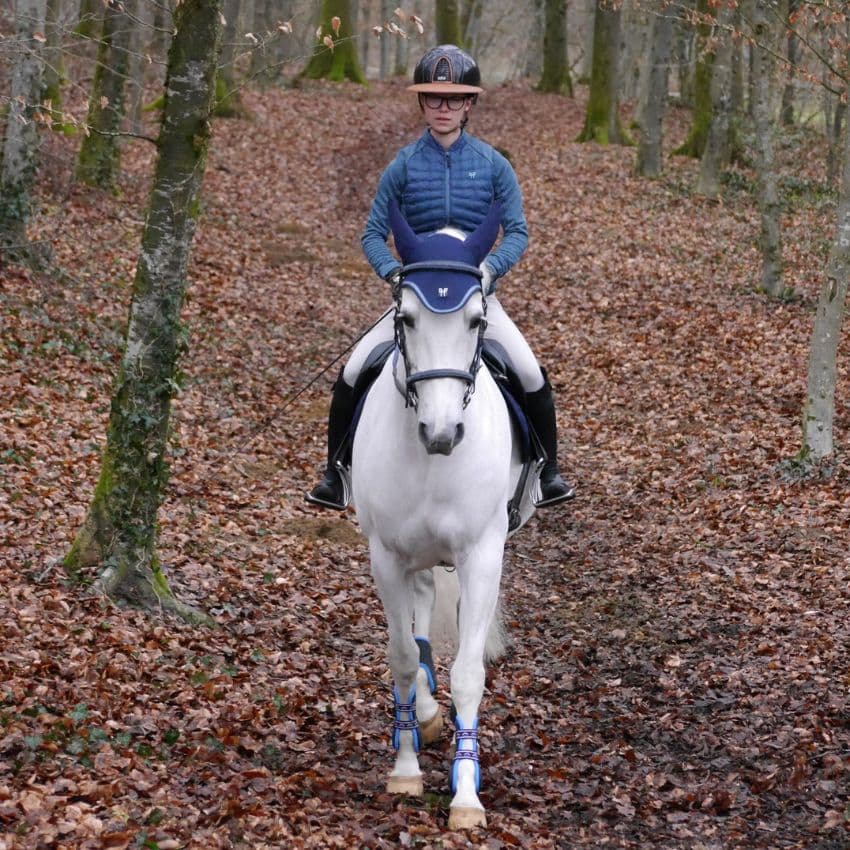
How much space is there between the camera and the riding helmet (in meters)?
6.39

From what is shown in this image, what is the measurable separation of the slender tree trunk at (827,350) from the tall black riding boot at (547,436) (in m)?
5.29

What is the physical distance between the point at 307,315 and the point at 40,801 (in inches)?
575

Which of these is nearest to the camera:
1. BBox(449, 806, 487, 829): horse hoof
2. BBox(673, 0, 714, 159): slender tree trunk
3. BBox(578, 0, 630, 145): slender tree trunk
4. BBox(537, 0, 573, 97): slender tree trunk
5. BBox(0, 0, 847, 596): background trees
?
BBox(449, 806, 487, 829): horse hoof

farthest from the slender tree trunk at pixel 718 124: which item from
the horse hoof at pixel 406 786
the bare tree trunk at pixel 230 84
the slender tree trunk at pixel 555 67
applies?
the horse hoof at pixel 406 786

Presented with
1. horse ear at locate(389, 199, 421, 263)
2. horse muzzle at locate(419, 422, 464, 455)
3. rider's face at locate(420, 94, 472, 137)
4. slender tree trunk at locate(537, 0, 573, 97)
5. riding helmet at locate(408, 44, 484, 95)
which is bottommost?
horse muzzle at locate(419, 422, 464, 455)

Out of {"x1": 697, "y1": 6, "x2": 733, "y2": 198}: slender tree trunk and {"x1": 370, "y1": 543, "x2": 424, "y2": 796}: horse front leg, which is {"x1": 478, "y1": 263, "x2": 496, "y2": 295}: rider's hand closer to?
{"x1": 370, "y1": 543, "x2": 424, "y2": 796}: horse front leg

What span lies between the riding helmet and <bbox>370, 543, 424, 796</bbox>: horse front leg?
2.71 m

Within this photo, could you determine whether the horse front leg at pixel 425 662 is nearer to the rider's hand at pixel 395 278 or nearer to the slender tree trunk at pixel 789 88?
the rider's hand at pixel 395 278

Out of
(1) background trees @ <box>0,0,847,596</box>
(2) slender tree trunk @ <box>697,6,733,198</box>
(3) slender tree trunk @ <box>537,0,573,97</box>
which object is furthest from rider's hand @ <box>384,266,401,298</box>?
(3) slender tree trunk @ <box>537,0,573,97</box>

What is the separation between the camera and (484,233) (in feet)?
19.1

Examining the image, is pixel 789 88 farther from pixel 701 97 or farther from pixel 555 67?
pixel 555 67

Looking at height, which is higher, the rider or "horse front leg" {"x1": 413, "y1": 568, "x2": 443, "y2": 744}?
the rider

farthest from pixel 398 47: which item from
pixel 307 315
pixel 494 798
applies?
pixel 494 798

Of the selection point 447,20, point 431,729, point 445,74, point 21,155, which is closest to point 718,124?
point 21,155
